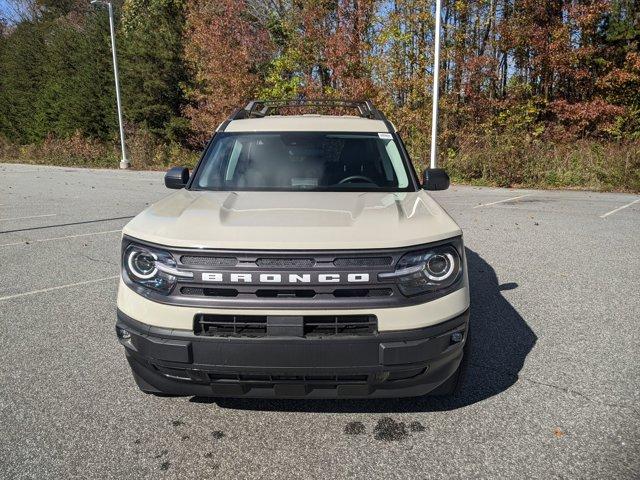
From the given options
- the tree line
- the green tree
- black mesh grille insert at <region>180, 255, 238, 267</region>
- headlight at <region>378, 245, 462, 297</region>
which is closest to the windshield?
headlight at <region>378, 245, 462, 297</region>

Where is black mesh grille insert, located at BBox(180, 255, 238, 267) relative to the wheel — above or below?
above

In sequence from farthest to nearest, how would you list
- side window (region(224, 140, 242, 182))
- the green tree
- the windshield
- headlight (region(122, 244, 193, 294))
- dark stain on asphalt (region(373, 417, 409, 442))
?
the green tree, side window (region(224, 140, 242, 182)), the windshield, dark stain on asphalt (region(373, 417, 409, 442)), headlight (region(122, 244, 193, 294))

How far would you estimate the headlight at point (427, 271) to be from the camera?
101 inches

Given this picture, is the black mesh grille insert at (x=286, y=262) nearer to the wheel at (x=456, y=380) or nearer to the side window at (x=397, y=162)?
the wheel at (x=456, y=380)

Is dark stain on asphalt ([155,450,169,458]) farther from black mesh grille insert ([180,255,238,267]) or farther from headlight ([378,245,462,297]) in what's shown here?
headlight ([378,245,462,297])

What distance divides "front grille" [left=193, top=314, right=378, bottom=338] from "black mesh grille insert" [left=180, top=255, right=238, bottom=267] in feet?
0.81

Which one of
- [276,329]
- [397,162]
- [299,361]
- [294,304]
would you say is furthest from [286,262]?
[397,162]

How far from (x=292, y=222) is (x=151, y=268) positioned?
757mm

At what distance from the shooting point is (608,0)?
2114cm

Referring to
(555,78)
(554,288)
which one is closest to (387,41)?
(555,78)

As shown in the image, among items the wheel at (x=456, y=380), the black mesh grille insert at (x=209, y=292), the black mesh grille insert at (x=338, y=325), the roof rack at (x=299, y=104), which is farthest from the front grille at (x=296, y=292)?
the roof rack at (x=299, y=104)

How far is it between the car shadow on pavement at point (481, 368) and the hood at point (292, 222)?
84 centimetres

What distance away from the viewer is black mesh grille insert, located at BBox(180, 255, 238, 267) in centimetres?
254

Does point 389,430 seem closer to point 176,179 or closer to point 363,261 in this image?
point 363,261
